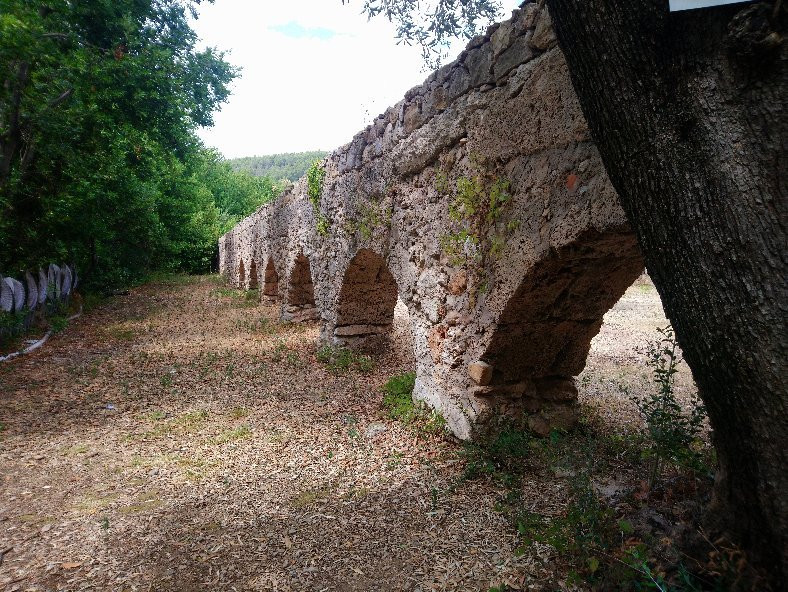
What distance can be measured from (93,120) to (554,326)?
10777 millimetres

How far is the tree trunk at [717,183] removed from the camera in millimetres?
1362

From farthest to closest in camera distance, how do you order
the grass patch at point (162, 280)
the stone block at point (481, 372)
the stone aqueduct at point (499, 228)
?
1. the grass patch at point (162, 280)
2. the stone block at point (481, 372)
3. the stone aqueduct at point (499, 228)

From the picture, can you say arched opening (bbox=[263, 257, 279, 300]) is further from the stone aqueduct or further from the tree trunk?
the tree trunk

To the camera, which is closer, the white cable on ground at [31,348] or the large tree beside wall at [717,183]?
the large tree beside wall at [717,183]

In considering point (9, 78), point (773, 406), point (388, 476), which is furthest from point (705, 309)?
point (9, 78)

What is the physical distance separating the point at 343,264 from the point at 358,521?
13.7ft

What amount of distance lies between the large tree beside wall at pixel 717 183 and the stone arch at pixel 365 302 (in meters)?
5.07

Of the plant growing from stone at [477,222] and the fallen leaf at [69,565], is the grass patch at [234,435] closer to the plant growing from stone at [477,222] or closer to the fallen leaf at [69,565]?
the fallen leaf at [69,565]

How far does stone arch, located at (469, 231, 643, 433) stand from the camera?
3248 millimetres

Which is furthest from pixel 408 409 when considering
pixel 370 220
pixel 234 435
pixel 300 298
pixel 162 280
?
pixel 162 280

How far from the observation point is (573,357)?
4.16 metres

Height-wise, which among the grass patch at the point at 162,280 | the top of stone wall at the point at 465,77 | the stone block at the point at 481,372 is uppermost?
the top of stone wall at the point at 465,77

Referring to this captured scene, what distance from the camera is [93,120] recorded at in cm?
1006

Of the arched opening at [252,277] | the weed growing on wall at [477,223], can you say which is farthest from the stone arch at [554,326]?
the arched opening at [252,277]
